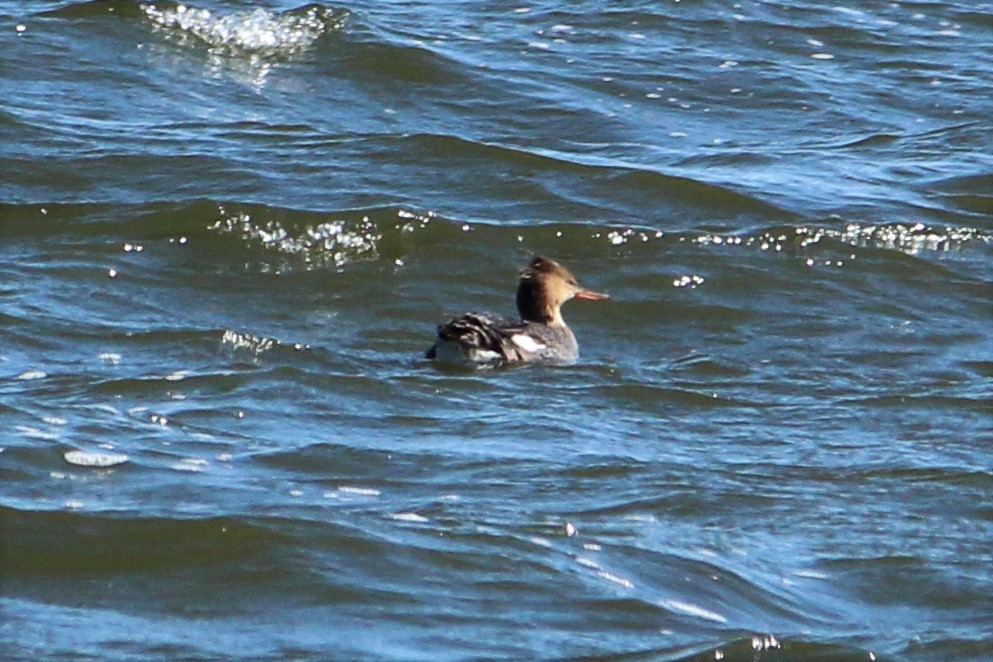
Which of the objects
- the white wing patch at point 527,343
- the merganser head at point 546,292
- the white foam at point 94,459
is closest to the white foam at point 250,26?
the merganser head at point 546,292

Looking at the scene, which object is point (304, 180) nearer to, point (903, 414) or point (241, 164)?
point (241, 164)

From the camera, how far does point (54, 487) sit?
7043 millimetres

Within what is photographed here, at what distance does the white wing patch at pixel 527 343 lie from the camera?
377 inches

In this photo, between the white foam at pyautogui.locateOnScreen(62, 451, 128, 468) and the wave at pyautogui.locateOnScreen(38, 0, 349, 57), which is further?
the wave at pyautogui.locateOnScreen(38, 0, 349, 57)

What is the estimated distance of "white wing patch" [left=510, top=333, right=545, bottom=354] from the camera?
9.58 meters

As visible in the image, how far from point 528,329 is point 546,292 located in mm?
454

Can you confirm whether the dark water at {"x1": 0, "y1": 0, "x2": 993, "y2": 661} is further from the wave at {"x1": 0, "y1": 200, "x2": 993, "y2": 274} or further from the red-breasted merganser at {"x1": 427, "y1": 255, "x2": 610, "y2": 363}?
the red-breasted merganser at {"x1": 427, "y1": 255, "x2": 610, "y2": 363}

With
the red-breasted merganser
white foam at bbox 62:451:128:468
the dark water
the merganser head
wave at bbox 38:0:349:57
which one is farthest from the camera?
wave at bbox 38:0:349:57

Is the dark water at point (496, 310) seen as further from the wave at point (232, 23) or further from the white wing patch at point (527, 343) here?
the white wing patch at point (527, 343)

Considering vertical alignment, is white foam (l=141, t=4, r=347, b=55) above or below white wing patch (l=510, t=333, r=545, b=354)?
above

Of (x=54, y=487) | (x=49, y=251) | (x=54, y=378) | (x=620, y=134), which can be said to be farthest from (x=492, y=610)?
(x=620, y=134)

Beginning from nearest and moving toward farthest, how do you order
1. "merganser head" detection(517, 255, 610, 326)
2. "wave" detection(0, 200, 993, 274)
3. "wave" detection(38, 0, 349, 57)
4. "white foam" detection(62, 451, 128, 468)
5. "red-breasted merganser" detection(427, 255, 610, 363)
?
1. "white foam" detection(62, 451, 128, 468)
2. "red-breasted merganser" detection(427, 255, 610, 363)
3. "merganser head" detection(517, 255, 610, 326)
4. "wave" detection(0, 200, 993, 274)
5. "wave" detection(38, 0, 349, 57)

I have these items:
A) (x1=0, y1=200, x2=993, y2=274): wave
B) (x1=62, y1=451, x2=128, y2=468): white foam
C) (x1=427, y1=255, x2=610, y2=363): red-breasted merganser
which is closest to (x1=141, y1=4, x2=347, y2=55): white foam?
(x1=0, y1=200, x2=993, y2=274): wave

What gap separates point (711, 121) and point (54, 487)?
733 cm
